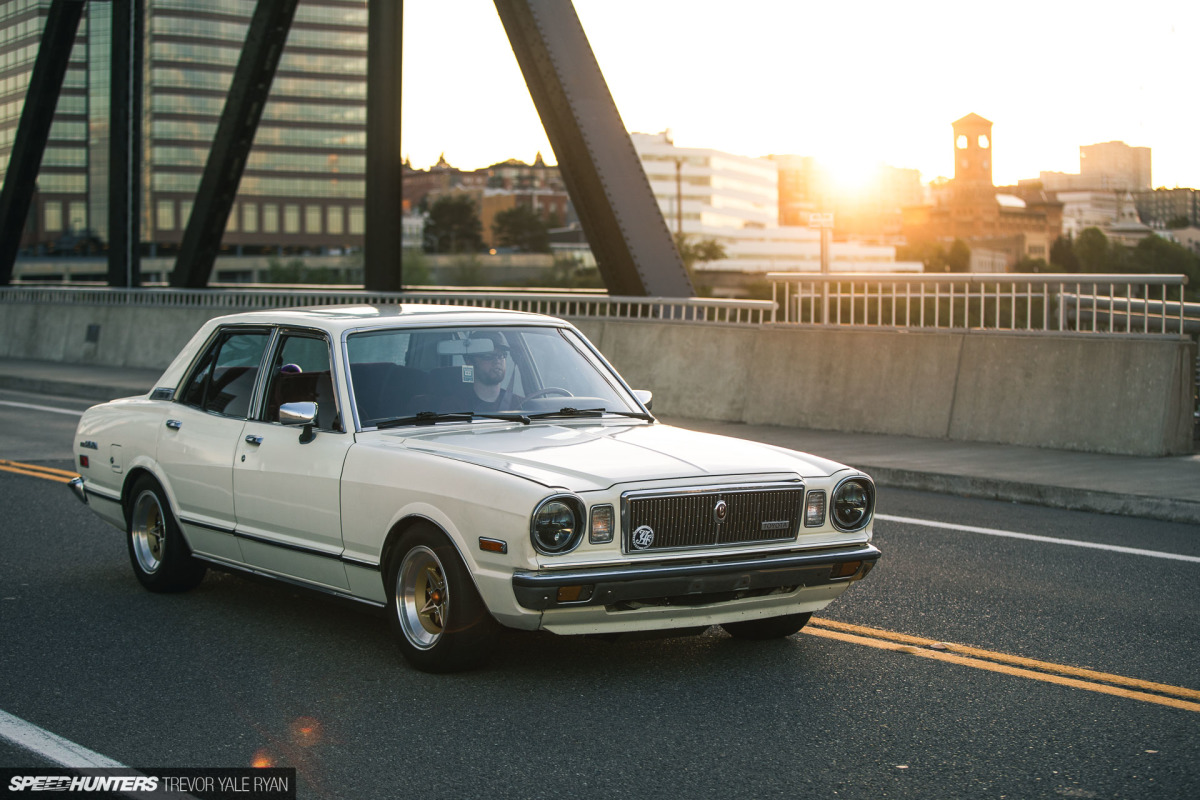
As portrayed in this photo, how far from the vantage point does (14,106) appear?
33.3m

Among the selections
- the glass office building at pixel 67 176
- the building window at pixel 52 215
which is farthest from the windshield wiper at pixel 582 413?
the building window at pixel 52 215

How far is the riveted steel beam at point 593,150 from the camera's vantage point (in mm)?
16516

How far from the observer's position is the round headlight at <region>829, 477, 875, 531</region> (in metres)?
5.68

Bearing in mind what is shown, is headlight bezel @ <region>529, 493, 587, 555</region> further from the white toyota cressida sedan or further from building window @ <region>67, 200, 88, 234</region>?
building window @ <region>67, 200, 88, 234</region>

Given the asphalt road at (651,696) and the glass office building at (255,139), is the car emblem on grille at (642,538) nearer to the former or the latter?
the asphalt road at (651,696)

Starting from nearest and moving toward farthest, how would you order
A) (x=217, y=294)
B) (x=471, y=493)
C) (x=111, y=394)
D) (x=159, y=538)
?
(x=471, y=493) < (x=159, y=538) < (x=111, y=394) < (x=217, y=294)

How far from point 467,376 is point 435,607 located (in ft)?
4.32

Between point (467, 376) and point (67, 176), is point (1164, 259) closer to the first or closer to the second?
point (467, 376)

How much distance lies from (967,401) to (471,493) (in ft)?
29.1

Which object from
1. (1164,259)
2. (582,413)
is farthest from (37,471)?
(1164,259)

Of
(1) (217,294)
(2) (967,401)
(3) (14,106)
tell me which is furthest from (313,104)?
(2) (967,401)

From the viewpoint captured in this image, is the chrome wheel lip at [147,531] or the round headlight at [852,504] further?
the chrome wheel lip at [147,531]

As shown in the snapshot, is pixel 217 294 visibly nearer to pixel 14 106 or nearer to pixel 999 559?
pixel 14 106

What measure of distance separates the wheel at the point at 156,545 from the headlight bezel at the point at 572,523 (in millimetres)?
2786
